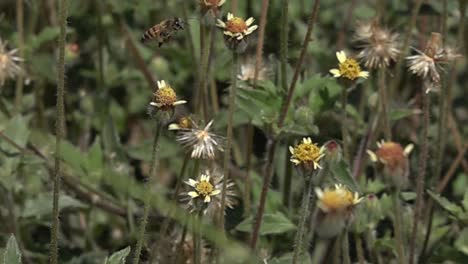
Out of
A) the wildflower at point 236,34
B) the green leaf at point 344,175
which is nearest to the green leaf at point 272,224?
the green leaf at point 344,175

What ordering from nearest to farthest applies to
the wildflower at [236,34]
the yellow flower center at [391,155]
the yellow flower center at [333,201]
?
the yellow flower center at [333,201]
the yellow flower center at [391,155]
the wildflower at [236,34]

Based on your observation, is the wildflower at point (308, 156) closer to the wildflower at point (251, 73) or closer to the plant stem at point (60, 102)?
the plant stem at point (60, 102)

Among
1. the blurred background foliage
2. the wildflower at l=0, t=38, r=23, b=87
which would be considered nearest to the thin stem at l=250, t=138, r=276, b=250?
the blurred background foliage

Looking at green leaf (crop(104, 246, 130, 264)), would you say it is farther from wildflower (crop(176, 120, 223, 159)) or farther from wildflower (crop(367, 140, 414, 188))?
wildflower (crop(367, 140, 414, 188))

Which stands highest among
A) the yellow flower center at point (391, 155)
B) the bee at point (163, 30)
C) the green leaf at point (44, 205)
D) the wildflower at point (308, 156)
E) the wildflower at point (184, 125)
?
the bee at point (163, 30)

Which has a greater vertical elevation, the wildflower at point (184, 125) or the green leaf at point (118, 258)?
the wildflower at point (184, 125)

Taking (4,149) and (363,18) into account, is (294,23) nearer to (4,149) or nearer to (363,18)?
(363,18)

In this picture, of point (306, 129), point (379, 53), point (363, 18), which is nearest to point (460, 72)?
point (363, 18)
